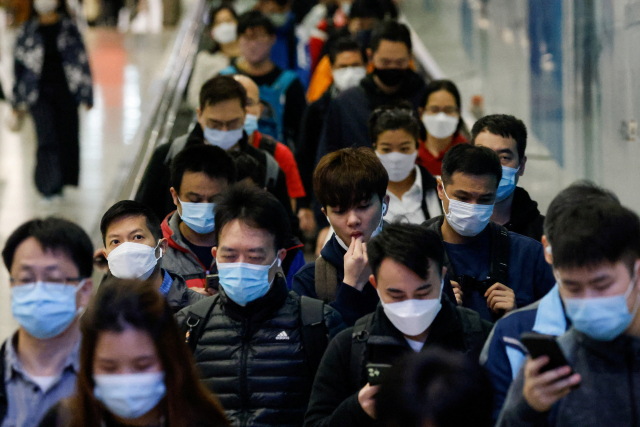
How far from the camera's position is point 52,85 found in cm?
1073

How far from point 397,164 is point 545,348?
3.04 m

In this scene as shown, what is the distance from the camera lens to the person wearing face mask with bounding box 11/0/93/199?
34.1 ft

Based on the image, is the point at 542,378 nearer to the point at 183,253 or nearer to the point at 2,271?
the point at 183,253

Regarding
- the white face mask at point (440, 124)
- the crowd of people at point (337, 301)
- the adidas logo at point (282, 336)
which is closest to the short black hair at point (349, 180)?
the crowd of people at point (337, 301)

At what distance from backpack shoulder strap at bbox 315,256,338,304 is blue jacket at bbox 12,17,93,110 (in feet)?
23.0

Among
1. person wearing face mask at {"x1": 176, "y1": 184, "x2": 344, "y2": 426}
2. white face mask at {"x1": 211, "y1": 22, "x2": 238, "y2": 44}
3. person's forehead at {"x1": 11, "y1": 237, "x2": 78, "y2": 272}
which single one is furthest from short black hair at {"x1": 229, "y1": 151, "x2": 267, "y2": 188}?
white face mask at {"x1": 211, "y1": 22, "x2": 238, "y2": 44}

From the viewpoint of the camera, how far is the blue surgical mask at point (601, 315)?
9.21ft

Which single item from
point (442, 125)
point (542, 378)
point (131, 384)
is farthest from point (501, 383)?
point (442, 125)

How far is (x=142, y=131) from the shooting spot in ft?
27.2

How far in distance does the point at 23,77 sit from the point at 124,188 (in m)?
4.14

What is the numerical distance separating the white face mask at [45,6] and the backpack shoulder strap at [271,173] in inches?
202

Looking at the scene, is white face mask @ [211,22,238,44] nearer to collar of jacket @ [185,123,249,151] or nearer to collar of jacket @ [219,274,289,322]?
collar of jacket @ [185,123,249,151]

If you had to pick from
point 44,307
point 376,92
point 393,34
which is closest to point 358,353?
point 44,307

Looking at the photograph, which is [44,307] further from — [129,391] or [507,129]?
[507,129]
